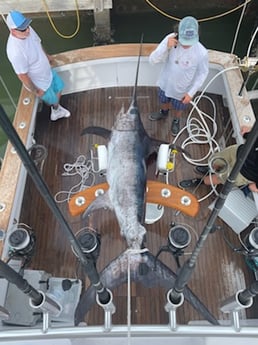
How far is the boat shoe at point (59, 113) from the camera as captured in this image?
3.57 m

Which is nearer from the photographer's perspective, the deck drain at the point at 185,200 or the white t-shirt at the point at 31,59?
the deck drain at the point at 185,200

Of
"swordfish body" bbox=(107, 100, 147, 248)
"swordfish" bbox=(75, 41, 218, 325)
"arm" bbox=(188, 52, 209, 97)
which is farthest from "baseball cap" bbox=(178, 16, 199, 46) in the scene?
"swordfish body" bbox=(107, 100, 147, 248)

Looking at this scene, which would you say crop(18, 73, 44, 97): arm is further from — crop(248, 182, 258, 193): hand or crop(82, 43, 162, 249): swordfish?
crop(248, 182, 258, 193): hand

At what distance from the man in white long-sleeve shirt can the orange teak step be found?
1060mm

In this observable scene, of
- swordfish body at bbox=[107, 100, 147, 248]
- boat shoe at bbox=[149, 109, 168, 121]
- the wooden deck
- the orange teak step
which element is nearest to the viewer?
swordfish body at bbox=[107, 100, 147, 248]

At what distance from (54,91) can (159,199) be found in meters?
1.63

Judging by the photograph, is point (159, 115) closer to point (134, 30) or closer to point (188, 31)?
point (188, 31)

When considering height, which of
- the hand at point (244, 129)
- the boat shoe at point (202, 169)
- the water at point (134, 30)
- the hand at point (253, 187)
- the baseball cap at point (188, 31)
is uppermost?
the water at point (134, 30)

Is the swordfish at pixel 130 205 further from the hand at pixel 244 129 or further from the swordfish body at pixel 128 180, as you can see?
the hand at pixel 244 129

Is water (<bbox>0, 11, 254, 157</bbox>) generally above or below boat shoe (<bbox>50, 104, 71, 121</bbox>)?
above

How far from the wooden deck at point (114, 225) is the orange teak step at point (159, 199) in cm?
43

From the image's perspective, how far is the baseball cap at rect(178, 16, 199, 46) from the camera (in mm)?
2781

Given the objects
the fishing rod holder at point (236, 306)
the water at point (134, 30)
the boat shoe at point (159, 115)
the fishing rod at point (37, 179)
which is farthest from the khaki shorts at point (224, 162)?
the water at point (134, 30)

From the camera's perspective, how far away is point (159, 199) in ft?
8.51
